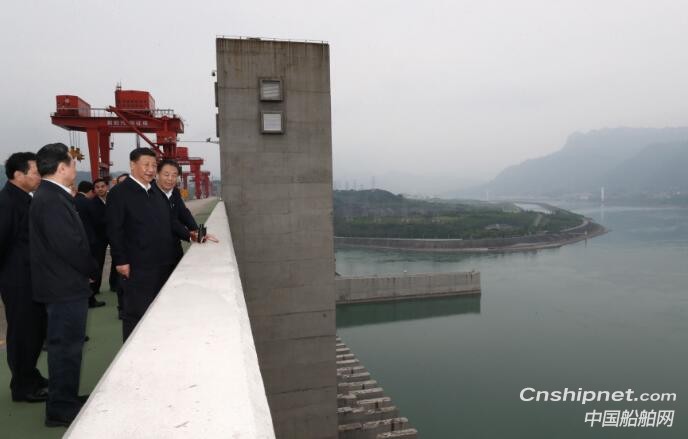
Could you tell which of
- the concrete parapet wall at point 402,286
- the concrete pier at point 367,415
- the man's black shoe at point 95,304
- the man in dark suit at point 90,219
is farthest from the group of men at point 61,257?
the concrete parapet wall at point 402,286

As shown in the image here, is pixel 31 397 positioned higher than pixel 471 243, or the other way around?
pixel 31 397

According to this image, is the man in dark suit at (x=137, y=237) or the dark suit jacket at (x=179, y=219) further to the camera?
the dark suit jacket at (x=179, y=219)

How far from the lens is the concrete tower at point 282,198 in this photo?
6.81 meters

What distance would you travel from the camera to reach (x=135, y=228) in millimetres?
2885

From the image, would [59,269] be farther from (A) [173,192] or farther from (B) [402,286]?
(B) [402,286]

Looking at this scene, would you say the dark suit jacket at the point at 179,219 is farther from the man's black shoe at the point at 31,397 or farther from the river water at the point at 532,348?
the river water at the point at 532,348

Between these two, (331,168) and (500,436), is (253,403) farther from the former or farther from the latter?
(500,436)

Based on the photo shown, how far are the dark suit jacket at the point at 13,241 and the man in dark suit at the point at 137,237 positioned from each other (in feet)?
1.50

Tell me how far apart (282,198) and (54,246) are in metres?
4.88

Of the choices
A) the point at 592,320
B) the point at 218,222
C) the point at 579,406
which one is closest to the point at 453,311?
the point at 592,320

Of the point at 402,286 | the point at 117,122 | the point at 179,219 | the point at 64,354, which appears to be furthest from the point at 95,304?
the point at 402,286

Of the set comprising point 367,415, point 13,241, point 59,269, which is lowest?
point 367,415

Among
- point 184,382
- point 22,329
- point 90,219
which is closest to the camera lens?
point 184,382

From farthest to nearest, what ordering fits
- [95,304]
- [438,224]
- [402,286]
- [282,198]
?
[438,224] < [402,286] < [282,198] < [95,304]
